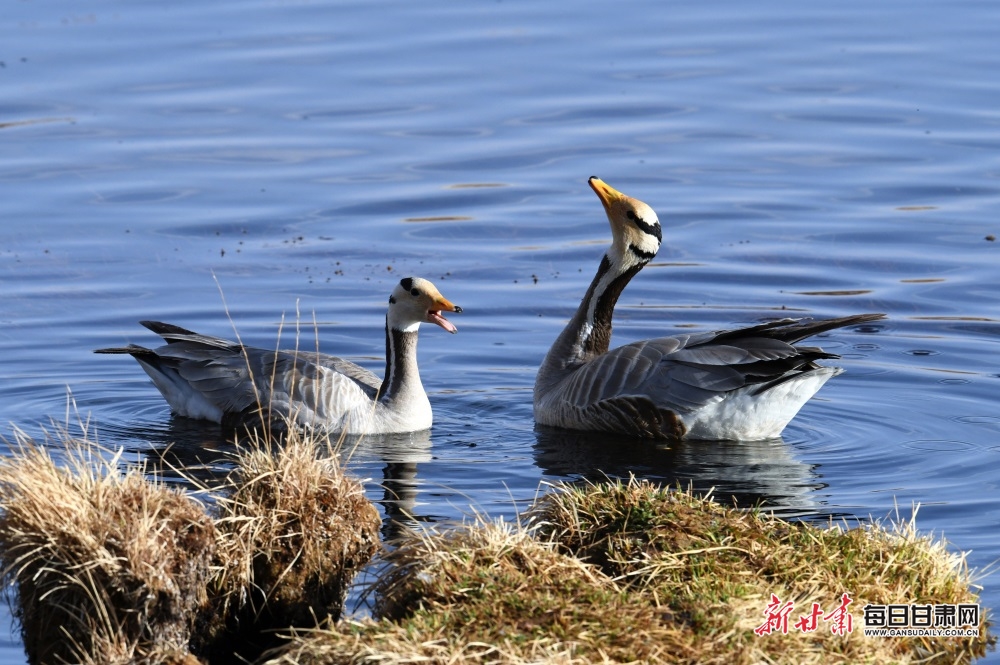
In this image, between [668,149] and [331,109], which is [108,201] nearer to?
[331,109]

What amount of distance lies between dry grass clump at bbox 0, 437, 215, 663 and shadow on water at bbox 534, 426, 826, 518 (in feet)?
11.7

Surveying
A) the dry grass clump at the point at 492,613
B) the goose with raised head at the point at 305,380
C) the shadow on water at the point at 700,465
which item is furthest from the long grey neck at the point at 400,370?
the dry grass clump at the point at 492,613

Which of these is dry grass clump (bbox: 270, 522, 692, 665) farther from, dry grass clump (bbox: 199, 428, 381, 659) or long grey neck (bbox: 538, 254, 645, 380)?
long grey neck (bbox: 538, 254, 645, 380)

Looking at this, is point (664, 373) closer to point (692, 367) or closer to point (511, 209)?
point (692, 367)

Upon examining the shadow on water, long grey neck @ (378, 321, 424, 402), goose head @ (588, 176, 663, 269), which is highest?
goose head @ (588, 176, 663, 269)

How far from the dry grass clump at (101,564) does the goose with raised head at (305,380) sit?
4.35 m

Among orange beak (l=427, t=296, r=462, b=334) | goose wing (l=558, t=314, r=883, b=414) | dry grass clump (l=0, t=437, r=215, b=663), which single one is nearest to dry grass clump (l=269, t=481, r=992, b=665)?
dry grass clump (l=0, t=437, r=215, b=663)

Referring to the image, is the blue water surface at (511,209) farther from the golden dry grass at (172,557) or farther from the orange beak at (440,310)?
the orange beak at (440,310)

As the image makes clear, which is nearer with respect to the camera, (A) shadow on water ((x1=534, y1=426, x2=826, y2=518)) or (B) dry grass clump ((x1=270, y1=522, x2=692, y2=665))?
(B) dry grass clump ((x1=270, y1=522, x2=692, y2=665))

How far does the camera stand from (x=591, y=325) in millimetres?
12312

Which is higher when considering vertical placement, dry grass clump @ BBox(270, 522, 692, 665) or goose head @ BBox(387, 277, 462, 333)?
goose head @ BBox(387, 277, 462, 333)

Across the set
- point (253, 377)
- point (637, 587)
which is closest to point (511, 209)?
point (253, 377)

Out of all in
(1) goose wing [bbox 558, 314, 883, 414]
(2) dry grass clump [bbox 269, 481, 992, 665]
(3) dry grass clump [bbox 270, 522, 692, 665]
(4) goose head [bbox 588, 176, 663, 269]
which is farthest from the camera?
(4) goose head [bbox 588, 176, 663, 269]

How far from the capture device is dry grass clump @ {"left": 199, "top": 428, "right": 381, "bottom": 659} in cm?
692
